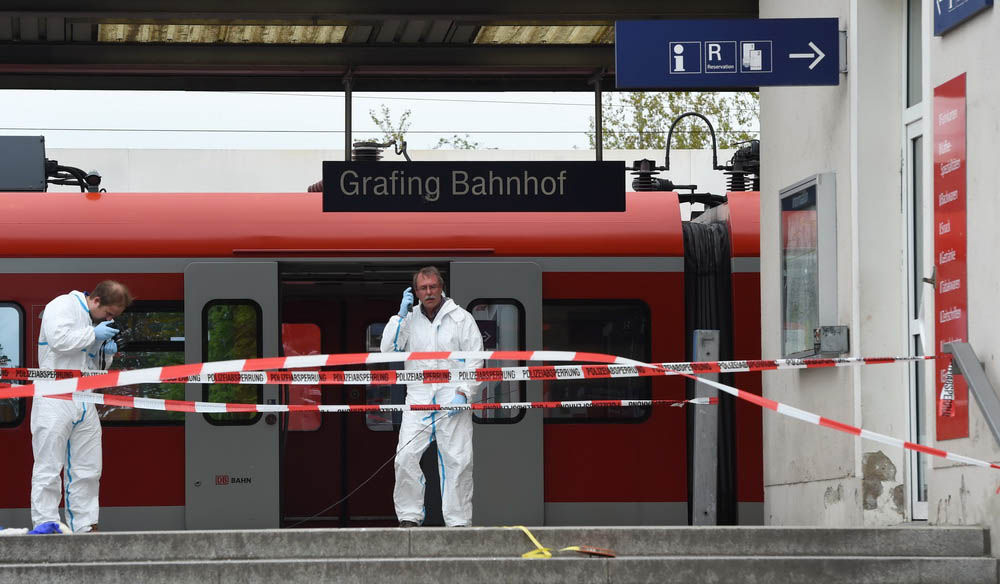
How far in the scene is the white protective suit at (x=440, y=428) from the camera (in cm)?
1049

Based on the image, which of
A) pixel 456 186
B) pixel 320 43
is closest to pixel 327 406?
pixel 456 186

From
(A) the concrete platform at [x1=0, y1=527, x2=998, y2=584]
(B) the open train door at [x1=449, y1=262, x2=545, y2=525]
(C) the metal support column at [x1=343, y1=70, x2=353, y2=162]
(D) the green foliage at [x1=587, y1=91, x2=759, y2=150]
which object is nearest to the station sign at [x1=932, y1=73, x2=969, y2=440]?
(A) the concrete platform at [x1=0, y1=527, x2=998, y2=584]

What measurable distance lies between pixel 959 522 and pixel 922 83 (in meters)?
2.55

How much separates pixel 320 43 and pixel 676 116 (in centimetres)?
2828

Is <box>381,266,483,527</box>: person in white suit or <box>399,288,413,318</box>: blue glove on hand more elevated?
<box>399,288,413,318</box>: blue glove on hand

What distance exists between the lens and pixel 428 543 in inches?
305

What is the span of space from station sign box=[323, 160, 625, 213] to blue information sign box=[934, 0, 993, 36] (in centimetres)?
397

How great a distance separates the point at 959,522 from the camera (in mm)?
7824

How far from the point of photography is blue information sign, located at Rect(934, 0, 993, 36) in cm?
765

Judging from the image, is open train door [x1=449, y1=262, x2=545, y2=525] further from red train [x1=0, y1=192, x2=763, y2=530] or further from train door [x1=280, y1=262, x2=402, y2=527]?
train door [x1=280, y1=262, x2=402, y2=527]

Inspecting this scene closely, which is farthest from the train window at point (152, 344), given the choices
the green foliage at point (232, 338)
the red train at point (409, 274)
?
the green foliage at point (232, 338)

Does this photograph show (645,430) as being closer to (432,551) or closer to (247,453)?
(247,453)

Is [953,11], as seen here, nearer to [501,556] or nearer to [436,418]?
[501,556]

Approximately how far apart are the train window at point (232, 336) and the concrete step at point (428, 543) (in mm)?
4169
